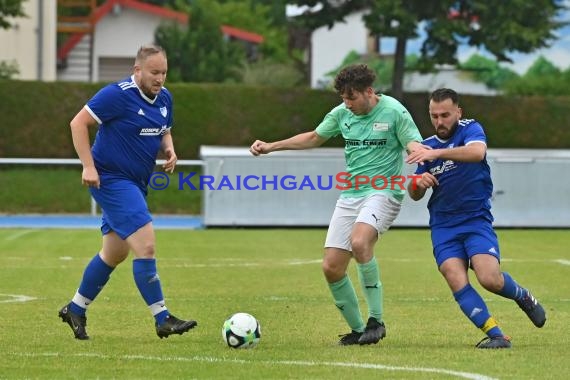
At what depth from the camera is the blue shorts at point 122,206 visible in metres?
8.84

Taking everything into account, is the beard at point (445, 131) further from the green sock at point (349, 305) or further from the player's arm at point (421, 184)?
the green sock at point (349, 305)

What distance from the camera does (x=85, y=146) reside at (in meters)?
8.76

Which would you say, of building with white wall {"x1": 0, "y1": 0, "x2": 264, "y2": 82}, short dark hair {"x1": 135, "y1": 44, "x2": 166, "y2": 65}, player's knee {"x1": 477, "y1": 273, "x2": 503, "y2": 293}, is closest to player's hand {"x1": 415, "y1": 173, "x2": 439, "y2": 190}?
player's knee {"x1": 477, "y1": 273, "x2": 503, "y2": 293}

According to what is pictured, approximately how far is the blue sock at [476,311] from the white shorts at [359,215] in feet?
2.49

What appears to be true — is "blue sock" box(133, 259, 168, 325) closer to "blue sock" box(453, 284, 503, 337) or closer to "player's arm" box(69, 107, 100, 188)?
"player's arm" box(69, 107, 100, 188)

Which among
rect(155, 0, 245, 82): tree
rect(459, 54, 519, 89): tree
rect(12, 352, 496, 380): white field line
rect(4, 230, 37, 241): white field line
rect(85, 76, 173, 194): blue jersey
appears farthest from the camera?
rect(459, 54, 519, 89): tree

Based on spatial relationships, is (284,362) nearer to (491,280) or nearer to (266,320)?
(491,280)

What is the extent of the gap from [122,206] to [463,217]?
7.73 ft

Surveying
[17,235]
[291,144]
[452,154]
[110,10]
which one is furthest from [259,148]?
[110,10]

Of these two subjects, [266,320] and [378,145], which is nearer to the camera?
[378,145]

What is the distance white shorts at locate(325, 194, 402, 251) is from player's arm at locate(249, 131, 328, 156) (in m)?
0.57

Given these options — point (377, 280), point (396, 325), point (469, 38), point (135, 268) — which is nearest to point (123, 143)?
point (135, 268)

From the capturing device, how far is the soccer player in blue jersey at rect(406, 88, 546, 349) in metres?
8.73

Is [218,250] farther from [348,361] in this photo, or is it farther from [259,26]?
[259,26]
